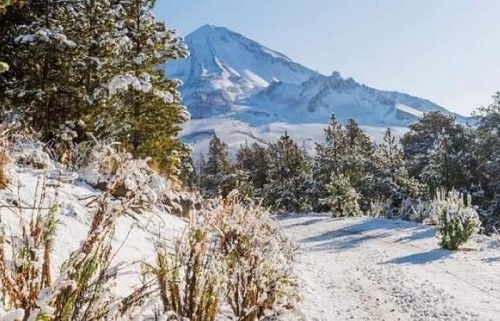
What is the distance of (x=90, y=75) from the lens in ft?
46.6

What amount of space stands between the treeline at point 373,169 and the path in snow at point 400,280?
14.1 metres

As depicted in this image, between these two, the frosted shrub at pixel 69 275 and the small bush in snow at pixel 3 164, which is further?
the small bush in snow at pixel 3 164

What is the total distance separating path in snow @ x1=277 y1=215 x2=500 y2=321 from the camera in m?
6.68

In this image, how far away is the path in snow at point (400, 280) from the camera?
6676 mm

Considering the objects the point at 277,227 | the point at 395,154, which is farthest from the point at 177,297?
the point at 395,154

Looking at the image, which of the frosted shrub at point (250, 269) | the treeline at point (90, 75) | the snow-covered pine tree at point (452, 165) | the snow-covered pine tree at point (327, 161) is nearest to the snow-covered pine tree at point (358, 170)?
the snow-covered pine tree at point (327, 161)

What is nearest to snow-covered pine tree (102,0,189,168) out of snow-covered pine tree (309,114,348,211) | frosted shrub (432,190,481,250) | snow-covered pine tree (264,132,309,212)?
frosted shrub (432,190,481,250)

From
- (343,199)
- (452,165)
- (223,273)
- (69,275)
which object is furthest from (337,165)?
(69,275)

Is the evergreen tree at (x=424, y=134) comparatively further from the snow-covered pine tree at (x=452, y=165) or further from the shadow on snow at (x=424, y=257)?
the shadow on snow at (x=424, y=257)

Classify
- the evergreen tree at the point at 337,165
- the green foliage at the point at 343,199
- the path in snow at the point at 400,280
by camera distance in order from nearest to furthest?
the path in snow at the point at 400,280
the green foliage at the point at 343,199
the evergreen tree at the point at 337,165

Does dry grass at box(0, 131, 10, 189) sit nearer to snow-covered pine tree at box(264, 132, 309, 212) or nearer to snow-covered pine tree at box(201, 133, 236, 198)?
snow-covered pine tree at box(264, 132, 309, 212)

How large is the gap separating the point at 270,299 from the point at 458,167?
1283 inches

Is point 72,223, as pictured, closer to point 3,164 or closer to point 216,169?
point 3,164

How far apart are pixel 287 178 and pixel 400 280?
40.8m
